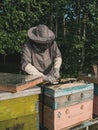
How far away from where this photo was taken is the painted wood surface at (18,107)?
2.67 metres

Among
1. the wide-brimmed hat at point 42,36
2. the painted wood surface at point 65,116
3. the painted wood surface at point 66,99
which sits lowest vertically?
the painted wood surface at point 65,116

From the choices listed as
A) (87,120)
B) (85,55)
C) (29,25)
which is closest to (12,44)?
(29,25)

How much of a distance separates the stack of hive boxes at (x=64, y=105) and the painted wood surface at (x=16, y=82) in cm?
23

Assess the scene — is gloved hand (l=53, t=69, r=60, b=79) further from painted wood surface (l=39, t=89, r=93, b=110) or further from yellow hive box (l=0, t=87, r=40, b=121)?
yellow hive box (l=0, t=87, r=40, b=121)

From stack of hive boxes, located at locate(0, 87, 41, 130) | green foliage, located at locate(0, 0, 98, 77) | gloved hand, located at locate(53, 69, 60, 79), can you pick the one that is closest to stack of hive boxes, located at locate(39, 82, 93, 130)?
stack of hive boxes, located at locate(0, 87, 41, 130)

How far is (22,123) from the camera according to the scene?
283cm

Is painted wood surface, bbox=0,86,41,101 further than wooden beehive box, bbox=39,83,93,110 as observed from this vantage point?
No

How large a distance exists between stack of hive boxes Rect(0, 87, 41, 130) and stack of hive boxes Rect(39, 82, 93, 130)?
18 cm

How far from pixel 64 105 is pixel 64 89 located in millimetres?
191

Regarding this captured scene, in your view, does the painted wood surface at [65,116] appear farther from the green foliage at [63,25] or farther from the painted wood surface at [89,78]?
the green foliage at [63,25]

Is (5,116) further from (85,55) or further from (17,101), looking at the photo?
(85,55)

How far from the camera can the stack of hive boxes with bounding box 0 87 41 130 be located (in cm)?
267

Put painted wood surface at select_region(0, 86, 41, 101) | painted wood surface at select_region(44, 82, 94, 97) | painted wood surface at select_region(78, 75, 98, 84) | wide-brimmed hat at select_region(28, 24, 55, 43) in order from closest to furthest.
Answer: painted wood surface at select_region(0, 86, 41, 101)
painted wood surface at select_region(44, 82, 94, 97)
painted wood surface at select_region(78, 75, 98, 84)
wide-brimmed hat at select_region(28, 24, 55, 43)

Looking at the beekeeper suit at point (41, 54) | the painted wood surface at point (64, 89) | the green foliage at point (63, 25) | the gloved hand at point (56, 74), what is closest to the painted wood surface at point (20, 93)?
the painted wood surface at point (64, 89)
